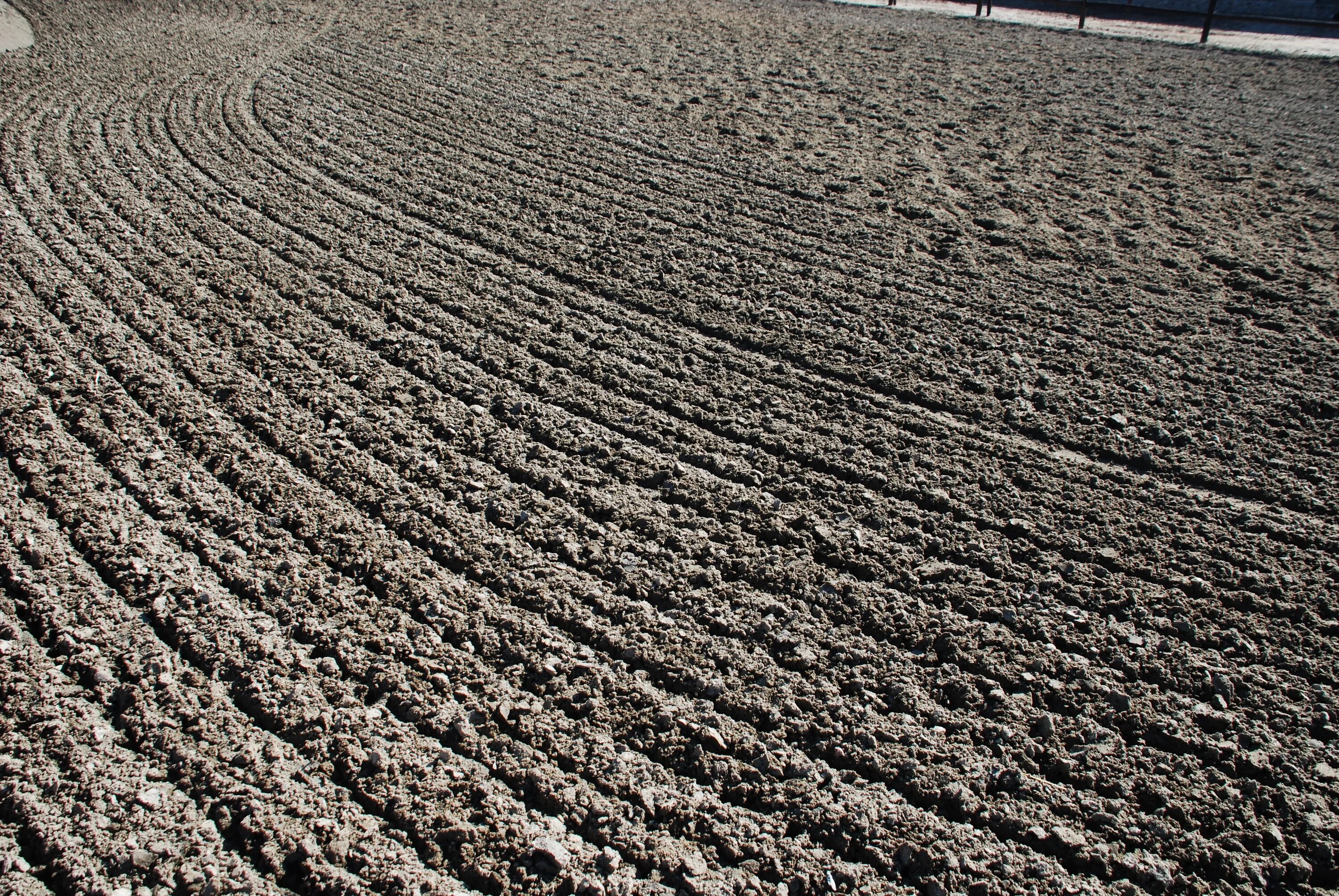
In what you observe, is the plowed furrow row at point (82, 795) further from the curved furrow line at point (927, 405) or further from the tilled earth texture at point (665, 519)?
the curved furrow line at point (927, 405)

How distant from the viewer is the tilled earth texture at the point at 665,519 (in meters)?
2.29

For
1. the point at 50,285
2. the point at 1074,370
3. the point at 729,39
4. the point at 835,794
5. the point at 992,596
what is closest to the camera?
the point at 835,794

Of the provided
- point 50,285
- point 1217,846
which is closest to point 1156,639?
point 1217,846

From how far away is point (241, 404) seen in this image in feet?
12.4

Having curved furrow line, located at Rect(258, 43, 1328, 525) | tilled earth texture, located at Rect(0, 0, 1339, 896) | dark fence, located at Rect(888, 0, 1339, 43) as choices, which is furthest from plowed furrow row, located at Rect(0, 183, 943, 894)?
dark fence, located at Rect(888, 0, 1339, 43)

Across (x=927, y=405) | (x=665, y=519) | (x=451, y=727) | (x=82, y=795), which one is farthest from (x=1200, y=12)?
(x=82, y=795)

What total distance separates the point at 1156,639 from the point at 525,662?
79.6 inches

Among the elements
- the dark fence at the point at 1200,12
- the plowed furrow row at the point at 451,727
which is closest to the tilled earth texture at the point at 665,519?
the plowed furrow row at the point at 451,727

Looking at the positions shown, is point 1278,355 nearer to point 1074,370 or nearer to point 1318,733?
point 1074,370

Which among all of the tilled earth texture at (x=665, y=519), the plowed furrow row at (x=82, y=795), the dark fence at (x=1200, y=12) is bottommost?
the plowed furrow row at (x=82, y=795)

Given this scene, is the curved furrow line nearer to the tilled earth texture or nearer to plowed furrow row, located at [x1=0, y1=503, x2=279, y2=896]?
the tilled earth texture

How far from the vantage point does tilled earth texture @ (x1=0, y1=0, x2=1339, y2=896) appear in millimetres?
2285

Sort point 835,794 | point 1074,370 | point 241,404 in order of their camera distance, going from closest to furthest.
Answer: point 835,794
point 241,404
point 1074,370

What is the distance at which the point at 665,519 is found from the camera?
3.27 m
